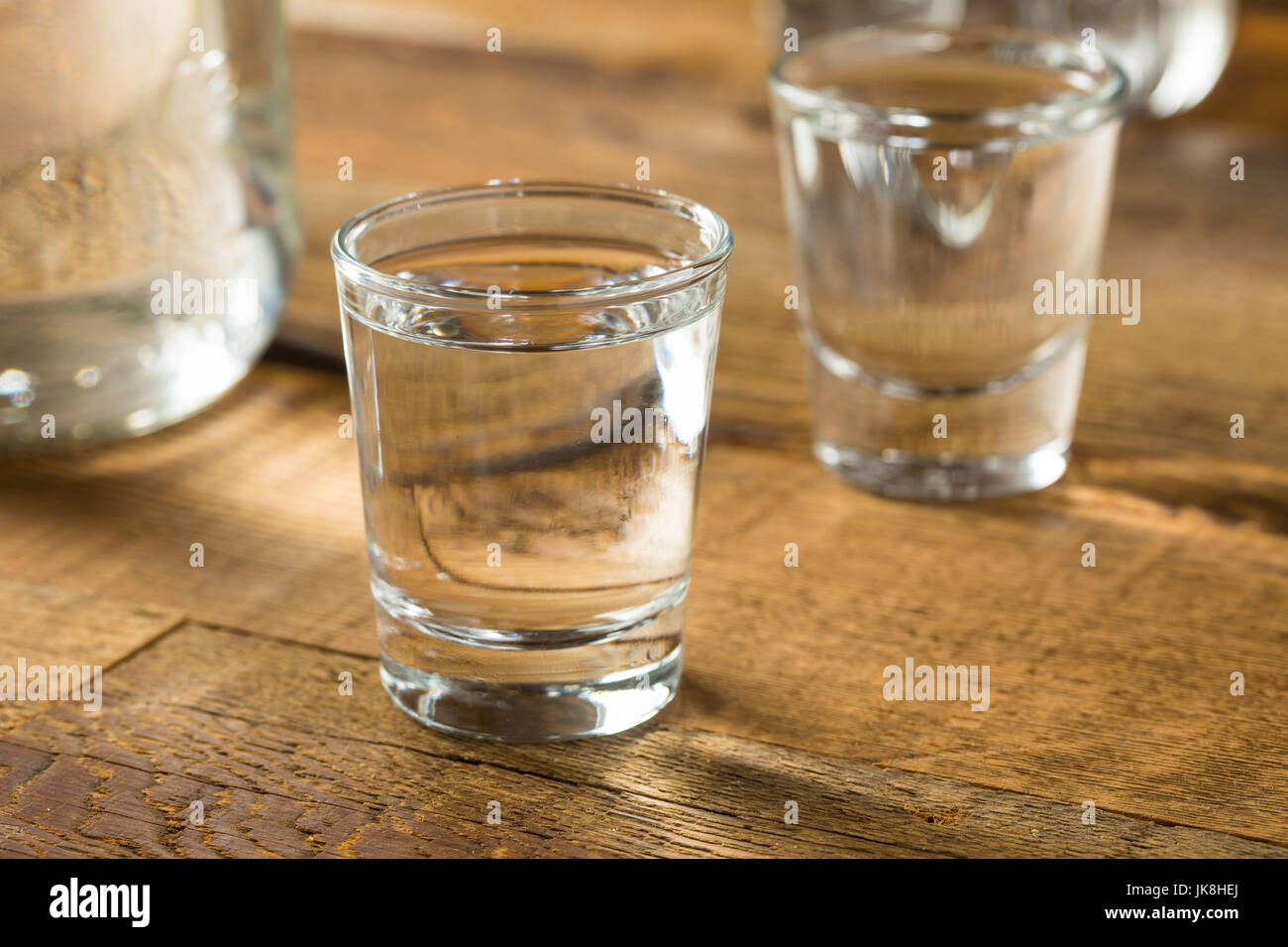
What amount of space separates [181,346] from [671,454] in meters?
0.27

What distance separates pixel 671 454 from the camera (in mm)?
389

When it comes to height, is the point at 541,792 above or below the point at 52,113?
below

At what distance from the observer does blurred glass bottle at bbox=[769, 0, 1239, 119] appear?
84 centimetres

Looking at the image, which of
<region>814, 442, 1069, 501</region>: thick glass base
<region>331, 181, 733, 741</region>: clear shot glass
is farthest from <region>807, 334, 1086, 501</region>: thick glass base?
<region>331, 181, 733, 741</region>: clear shot glass

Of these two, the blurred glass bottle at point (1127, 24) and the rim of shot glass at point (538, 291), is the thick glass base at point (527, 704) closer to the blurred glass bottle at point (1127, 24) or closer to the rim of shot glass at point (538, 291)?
the rim of shot glass at point (538, 291)

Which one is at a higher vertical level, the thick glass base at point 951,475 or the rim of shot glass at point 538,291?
the rim of shot glass at point 538,291

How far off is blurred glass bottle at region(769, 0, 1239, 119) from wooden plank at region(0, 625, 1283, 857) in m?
0.51

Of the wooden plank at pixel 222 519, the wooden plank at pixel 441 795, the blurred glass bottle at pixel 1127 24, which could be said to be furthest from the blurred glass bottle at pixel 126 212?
the blurred glass bottle at pixel 1127 24

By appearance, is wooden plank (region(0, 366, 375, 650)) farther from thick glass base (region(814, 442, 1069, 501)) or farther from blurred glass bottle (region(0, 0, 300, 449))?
thick glass base (region(814, 442, 1069, 501))

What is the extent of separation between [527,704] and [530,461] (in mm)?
69

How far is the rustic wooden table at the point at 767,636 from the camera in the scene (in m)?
0.37

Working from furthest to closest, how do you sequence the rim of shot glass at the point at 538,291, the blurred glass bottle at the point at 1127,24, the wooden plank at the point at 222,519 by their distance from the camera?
the blurred glass bottle at the point at 1127,24
the wooden plank at the point at 222,519
the rim of shot glass at the point at 538,291

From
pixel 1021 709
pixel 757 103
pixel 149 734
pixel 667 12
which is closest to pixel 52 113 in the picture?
pixel 149 734

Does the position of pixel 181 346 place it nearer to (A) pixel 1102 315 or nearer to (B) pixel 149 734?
(B) pixel 149 734
